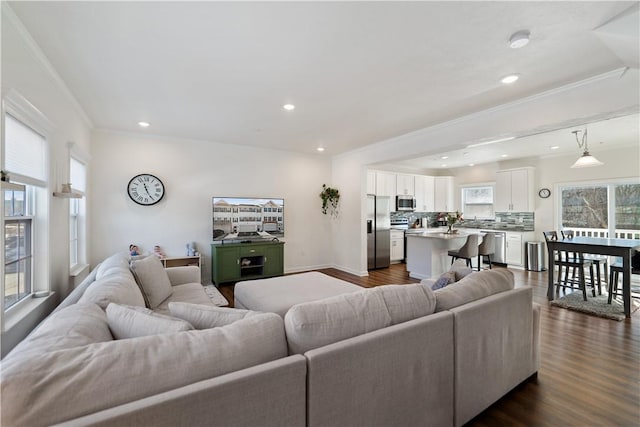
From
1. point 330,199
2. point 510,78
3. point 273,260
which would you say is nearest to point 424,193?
point 330,199

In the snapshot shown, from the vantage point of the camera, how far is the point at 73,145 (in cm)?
308

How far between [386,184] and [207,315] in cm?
630

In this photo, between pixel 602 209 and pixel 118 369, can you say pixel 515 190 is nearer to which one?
pixel 602 209

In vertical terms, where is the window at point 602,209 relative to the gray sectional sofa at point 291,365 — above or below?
above

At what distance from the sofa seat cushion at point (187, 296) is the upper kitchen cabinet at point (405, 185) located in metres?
5.57

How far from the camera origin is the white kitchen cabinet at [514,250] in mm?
6270

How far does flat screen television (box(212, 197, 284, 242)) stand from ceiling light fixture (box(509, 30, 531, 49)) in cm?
435

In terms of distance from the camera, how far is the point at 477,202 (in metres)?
7.58

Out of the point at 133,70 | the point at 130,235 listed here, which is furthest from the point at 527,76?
the point at 130,235

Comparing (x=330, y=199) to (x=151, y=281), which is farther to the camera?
(x=330, y=199)

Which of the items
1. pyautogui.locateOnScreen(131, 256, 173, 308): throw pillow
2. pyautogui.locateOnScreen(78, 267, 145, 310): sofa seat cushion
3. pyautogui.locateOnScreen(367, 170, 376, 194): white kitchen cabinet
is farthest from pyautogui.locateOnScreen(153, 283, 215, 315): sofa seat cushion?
pyautogui.locateOnScreen(367, 170, 376, 194): white kitchen cabinet

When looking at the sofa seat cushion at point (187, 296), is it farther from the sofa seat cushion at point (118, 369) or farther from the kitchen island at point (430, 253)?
the kitchen island at point (430, 253)

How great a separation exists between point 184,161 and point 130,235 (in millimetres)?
1479

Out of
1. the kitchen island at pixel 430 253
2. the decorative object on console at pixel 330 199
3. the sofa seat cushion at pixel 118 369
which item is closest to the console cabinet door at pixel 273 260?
the decorative object on console at pixel 330 199
